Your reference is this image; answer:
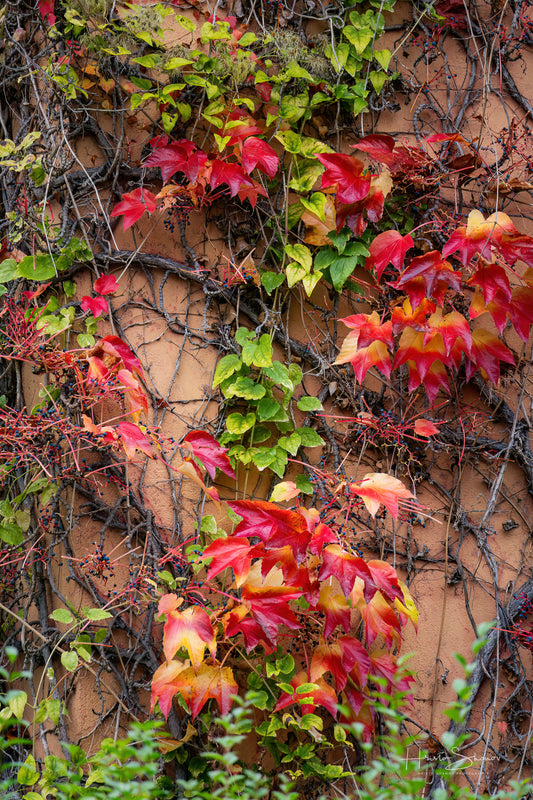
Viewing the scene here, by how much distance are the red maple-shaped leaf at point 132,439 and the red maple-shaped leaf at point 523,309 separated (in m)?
1.23

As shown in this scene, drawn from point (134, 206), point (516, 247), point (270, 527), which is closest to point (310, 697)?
point (270, 527)

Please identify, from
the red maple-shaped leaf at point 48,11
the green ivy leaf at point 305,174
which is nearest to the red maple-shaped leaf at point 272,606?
the green ivy leaf at point 305,174

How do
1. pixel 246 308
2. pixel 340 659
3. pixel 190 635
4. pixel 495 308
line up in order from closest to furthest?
1. pixel 190 635
2. pixel 340 659
3. pixel 495 308
4. pixel 246 308

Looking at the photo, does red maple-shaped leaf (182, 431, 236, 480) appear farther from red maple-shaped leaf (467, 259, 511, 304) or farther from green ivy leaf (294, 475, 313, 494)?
red maple-shaped leaf (467, 259, 511, 304)

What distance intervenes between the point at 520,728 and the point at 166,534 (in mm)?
1295

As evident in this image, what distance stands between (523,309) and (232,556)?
122 cm

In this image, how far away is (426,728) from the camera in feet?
6.48

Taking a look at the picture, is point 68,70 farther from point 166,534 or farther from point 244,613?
point 244,613

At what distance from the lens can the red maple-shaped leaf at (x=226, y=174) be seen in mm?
1972

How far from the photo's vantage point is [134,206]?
2027 millimetres

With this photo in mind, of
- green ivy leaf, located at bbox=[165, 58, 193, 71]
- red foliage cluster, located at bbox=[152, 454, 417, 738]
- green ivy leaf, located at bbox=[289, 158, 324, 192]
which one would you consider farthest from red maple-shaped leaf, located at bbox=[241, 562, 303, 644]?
green ivy leaf, located at bbox=[165, 58, 193, 71]

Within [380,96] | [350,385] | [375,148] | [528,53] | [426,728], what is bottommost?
[426,728]

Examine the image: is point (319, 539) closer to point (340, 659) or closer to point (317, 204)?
point (340, 659)

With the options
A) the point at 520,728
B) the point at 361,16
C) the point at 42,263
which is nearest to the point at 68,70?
the point at 42,263
